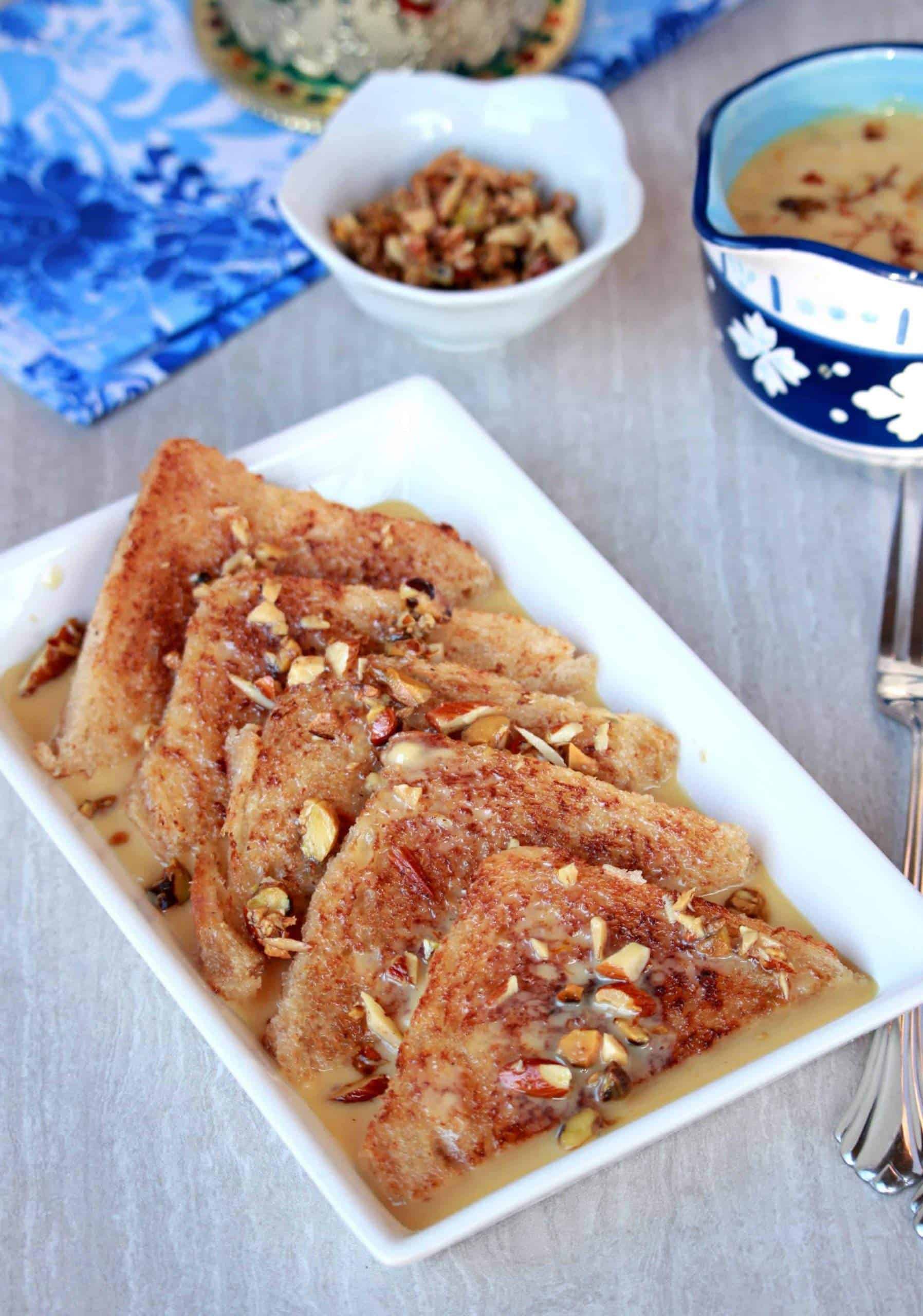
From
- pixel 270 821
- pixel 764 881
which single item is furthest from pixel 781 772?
pixel 270 821

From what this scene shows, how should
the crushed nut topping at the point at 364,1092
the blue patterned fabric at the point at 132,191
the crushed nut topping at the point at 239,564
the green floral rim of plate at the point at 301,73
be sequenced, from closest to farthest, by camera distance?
the crushed nut topping at the point at 364,1092
the crushed nut topping at the point at 239,564
the blue patterned fabric at the point at 132,191
the green floral rim of plate at the point at 301,73

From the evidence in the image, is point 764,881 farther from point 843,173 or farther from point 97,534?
point 843,173

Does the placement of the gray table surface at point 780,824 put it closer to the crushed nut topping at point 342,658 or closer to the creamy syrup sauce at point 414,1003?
the creamy syrup sauce at point 414,1003

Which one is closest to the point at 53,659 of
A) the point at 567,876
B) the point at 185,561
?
the point at 185,561

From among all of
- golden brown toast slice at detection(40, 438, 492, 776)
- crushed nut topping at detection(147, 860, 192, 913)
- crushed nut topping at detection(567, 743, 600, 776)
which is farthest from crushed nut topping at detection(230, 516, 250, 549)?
crushed nut topping at detection(567, 743, 600, 776)

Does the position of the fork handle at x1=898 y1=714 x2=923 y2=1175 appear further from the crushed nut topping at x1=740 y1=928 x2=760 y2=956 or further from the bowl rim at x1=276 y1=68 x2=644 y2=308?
the bowl rim at x1=276 y1=68 x2=644 y2=308

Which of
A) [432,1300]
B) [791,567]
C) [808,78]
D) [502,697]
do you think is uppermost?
[808,78]

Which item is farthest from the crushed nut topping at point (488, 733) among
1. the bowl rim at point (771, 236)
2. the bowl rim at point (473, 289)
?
the bowl rim at point (473, 289)
